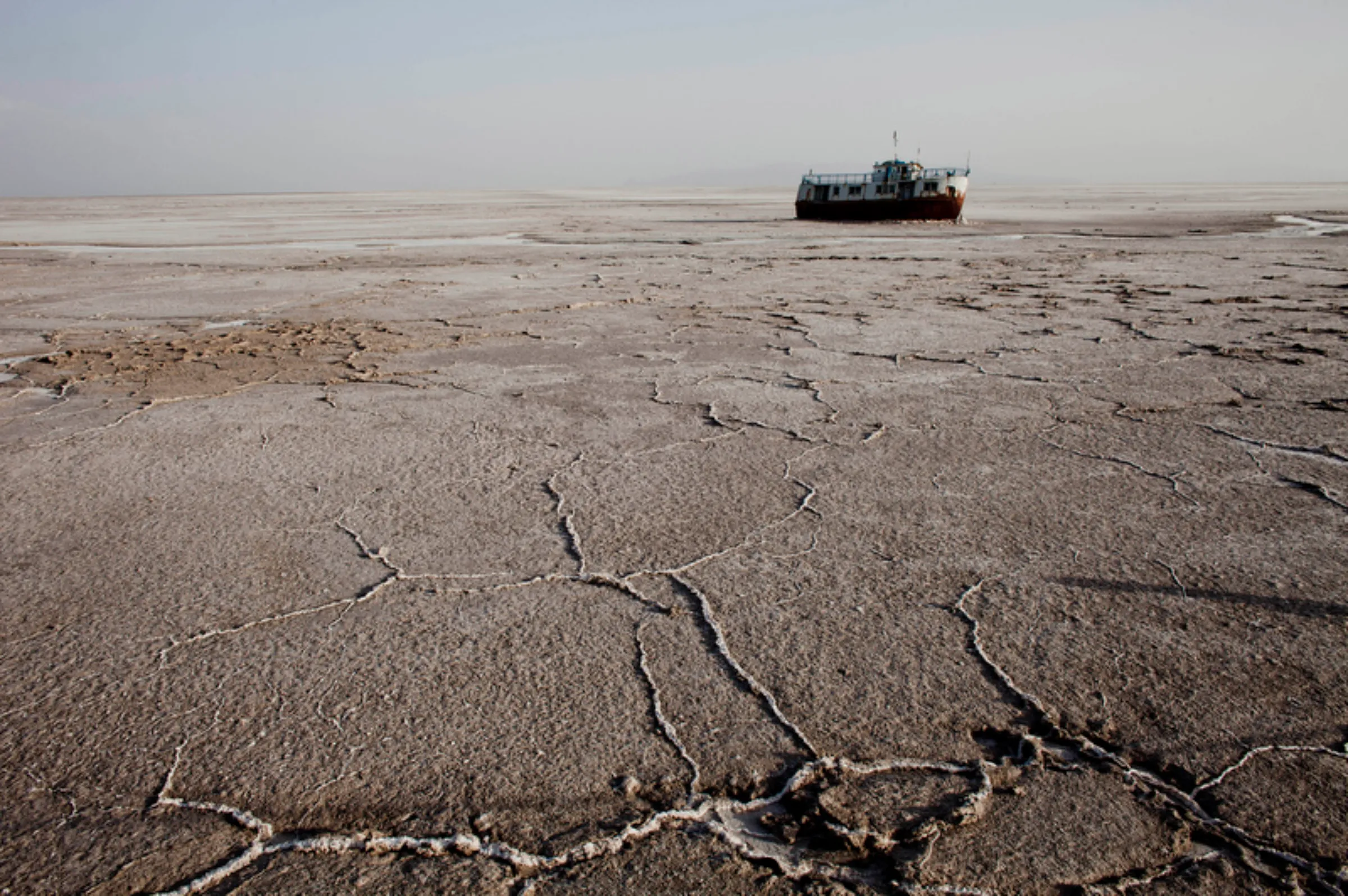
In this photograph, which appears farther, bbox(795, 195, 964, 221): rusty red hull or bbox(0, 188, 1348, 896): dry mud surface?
bbox(795, 195, 964, 221): rusty red hull

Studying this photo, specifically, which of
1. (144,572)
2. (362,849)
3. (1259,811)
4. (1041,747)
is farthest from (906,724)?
(144,572)

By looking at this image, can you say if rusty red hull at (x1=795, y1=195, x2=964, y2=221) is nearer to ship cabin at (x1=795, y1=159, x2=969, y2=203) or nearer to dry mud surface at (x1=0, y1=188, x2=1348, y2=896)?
ship cabin at (x1=795, y1=159, x2=969, y2=203)

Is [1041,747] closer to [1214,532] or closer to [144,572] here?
[1214,532]

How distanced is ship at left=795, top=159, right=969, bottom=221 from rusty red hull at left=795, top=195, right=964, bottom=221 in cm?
2

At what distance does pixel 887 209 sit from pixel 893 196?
383mm

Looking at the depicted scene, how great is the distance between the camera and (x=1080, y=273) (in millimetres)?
10352

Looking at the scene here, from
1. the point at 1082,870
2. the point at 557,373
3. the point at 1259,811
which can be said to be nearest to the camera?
the point at 1082,870

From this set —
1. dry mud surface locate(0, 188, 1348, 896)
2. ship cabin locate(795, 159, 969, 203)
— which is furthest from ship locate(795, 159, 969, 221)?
dry mud surface locate(0, 188, 1348, 896)

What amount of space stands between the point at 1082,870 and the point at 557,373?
13.6ft

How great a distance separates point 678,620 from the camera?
2.37 metres

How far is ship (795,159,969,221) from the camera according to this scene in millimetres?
25172

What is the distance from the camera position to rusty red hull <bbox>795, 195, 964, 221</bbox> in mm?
25219

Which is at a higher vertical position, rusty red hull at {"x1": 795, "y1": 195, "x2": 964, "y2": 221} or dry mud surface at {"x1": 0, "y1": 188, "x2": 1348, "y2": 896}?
rusty red hull at {"x1": 795, "y1": 195, "x2": 964, "y2": 221}

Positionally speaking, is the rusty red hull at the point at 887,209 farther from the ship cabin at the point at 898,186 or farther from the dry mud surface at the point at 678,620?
the dry mud surface at the point at 678,620
